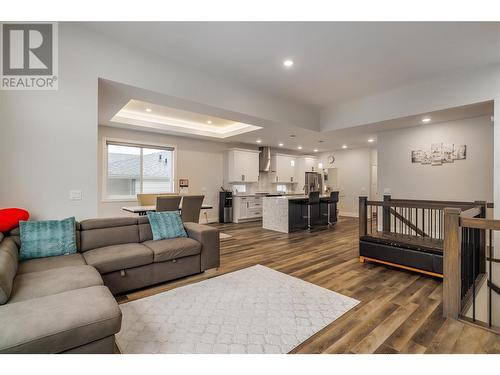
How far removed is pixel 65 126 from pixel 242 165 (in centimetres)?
542

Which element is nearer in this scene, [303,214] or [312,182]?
[303,214]

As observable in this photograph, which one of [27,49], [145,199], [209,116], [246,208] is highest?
[209,116]

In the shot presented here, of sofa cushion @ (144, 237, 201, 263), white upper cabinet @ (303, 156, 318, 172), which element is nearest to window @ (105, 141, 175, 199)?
sofa cushion @ (144, 237, 201, 263)

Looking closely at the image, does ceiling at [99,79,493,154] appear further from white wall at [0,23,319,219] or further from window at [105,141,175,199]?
window at [105,141,175,199]

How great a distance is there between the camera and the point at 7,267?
5.95 feet

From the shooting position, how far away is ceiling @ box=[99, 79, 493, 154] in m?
3.85

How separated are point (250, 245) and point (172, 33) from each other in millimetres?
3751

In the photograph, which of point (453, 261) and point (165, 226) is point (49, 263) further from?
point (453, 261)

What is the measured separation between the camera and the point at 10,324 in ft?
4.20

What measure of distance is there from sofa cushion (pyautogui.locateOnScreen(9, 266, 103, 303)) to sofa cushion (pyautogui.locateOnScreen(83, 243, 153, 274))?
25cm

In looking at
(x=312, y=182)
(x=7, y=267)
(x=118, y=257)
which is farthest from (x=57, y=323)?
(x=312, y=182)

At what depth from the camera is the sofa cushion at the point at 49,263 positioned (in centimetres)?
221
